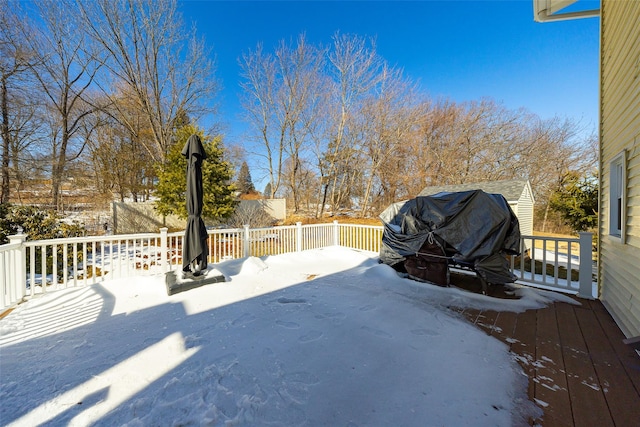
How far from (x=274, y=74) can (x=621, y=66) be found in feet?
47.9

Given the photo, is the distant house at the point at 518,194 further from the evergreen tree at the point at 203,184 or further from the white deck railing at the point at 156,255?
the evergreen tree at the point at 203,184

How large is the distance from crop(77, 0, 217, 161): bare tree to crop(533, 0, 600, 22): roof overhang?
12.9 metres

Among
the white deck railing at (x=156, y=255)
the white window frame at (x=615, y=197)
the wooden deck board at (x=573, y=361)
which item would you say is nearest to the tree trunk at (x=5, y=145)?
the white deck railing at (x=156, y=255)

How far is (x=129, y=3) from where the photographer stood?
10.1 meters

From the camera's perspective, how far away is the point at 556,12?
4.41m

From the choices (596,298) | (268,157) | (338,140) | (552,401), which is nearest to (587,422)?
(552,401)

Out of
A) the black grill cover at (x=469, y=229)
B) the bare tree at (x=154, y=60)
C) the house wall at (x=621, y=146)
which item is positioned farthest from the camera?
the bare tree at (x=154, y=60)

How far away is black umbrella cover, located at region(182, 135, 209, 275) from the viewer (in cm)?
380

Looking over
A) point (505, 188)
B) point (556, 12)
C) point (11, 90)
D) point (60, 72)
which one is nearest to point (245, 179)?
point (60, 72)

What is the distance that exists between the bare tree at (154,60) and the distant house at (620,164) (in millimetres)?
13827

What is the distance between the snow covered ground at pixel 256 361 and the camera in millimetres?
1488

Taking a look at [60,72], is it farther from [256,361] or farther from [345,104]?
[256,361]

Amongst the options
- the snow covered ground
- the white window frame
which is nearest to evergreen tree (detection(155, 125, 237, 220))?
the snow covered ground

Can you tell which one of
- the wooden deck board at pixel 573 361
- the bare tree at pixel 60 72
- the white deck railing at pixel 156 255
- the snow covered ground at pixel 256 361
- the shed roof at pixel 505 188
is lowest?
the wooden deck board at pixel 573 361
